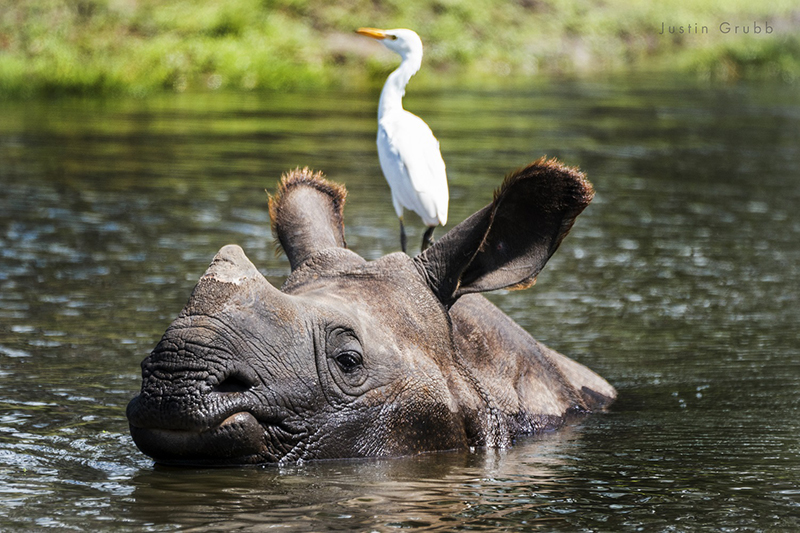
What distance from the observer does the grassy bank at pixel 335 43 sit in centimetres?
3616

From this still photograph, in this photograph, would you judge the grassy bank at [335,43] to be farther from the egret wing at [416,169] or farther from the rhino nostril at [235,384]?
the rhino nostril at [235,384]

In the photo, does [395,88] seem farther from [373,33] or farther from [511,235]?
[511,235]

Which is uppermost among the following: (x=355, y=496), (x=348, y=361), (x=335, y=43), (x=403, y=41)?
(x=335, y=43)

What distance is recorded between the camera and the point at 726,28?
53781 millimetres

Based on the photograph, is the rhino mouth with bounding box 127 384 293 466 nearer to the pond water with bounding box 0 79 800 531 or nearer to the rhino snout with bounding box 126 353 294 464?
the rhino snout with bounding box 126 353 294 464

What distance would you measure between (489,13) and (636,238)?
1325 inches

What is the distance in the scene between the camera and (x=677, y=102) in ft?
114

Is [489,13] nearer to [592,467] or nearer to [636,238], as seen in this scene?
[636,238]

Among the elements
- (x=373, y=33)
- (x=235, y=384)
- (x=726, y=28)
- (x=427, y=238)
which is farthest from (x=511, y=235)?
(x=726, y=28)

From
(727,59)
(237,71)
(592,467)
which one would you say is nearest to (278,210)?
(592,467)

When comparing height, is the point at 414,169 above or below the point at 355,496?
above

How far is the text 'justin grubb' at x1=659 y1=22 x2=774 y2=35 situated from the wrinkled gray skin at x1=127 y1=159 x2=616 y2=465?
47578 mm

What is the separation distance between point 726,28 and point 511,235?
49508 mm

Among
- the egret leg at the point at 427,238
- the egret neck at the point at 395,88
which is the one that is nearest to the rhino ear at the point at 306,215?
the egret leg at the point at 427,238
